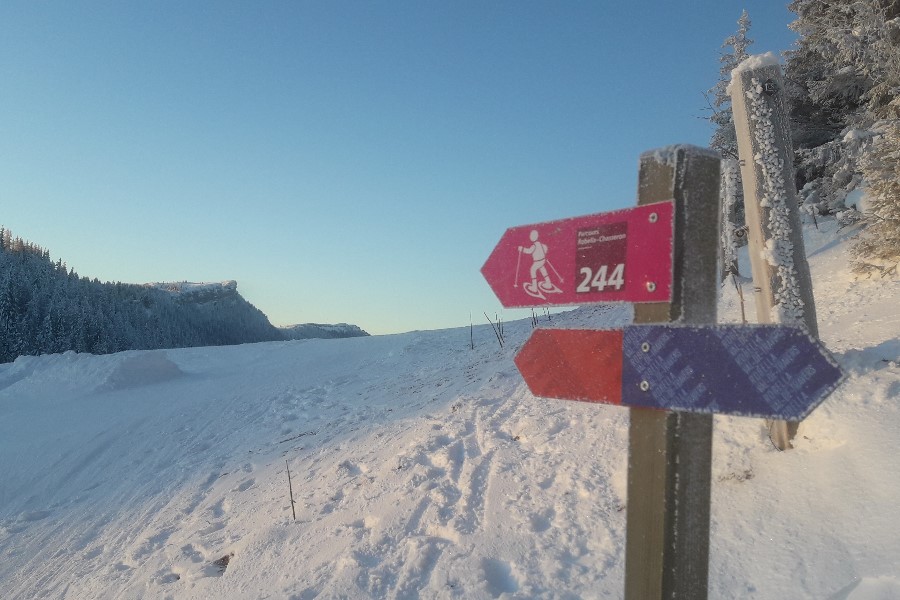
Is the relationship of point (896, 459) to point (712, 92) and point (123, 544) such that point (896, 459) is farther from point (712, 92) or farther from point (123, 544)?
point (712, 92)

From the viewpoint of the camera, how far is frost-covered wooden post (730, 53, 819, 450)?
4.57 metres

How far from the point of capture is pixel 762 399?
5.07ft

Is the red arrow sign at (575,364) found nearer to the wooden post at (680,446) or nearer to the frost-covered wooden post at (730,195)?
the wooden post at (680,446)

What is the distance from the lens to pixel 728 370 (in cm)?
160

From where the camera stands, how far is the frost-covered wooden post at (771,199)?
4.57 m

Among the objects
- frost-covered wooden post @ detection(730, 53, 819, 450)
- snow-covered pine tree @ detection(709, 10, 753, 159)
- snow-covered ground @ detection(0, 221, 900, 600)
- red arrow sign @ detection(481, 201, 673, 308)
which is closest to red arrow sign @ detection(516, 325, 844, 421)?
red arrow sign @ detection(481, 201, 673, 308)

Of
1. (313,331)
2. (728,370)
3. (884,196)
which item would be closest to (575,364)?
(728,370)

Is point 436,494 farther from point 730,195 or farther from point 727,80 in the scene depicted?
point 727,80

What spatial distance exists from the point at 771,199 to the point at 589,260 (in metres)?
3.72

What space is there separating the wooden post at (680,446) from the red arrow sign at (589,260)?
0.06 m

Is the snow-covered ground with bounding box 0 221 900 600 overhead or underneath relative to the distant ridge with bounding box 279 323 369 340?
underneath

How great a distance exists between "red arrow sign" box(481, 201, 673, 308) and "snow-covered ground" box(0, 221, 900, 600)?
2.30m

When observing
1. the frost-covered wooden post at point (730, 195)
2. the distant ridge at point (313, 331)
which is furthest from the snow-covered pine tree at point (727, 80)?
the distant ridge at point (313, 331)

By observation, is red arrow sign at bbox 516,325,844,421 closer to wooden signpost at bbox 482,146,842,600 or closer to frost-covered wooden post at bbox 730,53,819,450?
wooden signpost at bbox 482,146,842,600
